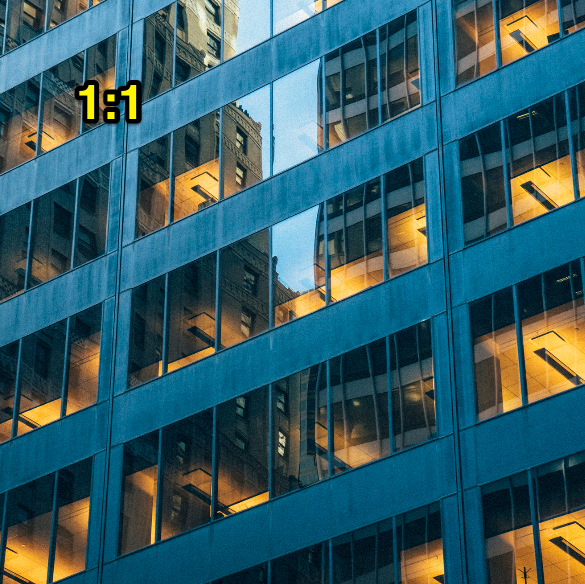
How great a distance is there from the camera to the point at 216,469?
97.8 ft

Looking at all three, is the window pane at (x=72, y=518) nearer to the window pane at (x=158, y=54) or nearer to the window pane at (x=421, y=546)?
the window pane at (x=421, y=546)

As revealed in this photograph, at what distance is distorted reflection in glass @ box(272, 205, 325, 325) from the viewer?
3041 cm

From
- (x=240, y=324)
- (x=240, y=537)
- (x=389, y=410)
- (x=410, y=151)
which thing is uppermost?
(x=410, y=151)

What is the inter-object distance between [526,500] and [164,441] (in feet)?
32.9

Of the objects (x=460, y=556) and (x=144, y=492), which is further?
(x=144, y=492)

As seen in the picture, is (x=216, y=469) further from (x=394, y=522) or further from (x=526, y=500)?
(x=526, y=500)

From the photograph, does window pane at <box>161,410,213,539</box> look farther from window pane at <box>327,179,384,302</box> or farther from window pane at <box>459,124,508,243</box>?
window pane at <box>459,124,508,243</box>

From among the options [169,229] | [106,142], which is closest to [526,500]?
[169,229]

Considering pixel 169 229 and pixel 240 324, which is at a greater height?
pixel 169 229

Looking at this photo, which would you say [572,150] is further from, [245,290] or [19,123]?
[19,123]

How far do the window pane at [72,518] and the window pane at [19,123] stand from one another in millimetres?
11280

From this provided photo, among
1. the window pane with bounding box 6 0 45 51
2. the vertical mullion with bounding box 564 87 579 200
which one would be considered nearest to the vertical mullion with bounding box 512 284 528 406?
the vertical mullion with bounding box 564 87 579 200

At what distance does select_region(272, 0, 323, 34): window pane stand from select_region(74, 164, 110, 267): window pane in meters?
6.60

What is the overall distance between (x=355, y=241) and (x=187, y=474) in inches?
280
